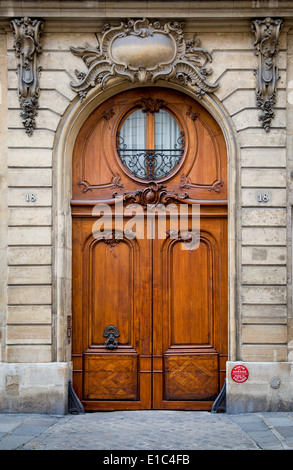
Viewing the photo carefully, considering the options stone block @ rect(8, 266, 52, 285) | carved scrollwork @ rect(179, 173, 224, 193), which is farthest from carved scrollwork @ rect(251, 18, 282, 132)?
stone block @ rect(8, 266, 52, 285)

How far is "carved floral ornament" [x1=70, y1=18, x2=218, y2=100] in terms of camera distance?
29.7 ft

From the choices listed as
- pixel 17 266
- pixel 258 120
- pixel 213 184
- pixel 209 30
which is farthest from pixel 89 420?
pixel 209 30

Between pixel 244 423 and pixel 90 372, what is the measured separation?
2.30 metres

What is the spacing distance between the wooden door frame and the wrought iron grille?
2.23 feet

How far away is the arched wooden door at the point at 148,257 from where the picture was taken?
918cm

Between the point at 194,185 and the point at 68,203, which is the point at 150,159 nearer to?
the point at 194,185

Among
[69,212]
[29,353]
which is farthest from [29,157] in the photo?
[29,353]

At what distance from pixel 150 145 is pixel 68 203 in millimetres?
1463

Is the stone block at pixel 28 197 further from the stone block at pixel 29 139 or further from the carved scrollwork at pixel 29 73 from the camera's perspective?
the carved scrollwork at pixel 29 73

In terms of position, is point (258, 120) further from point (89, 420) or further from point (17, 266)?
point (89, 420)

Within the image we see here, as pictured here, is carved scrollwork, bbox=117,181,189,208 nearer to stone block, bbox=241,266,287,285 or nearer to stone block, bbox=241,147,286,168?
stone block, bbox=241,147,286,168

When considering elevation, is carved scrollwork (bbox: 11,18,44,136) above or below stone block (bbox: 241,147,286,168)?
above
